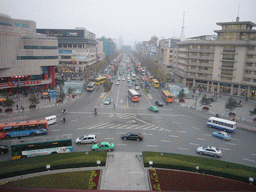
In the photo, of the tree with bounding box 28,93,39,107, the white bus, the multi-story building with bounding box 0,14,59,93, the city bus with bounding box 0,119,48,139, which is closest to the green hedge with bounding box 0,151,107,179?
the city bus with bounding box 0,119,48,139

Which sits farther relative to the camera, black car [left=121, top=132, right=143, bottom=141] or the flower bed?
black car [left=121, top=132, right=143, bottom=141]

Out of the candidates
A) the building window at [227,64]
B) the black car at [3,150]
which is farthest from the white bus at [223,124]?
the building window at [227,64]

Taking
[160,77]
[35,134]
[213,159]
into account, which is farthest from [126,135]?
[160,77]

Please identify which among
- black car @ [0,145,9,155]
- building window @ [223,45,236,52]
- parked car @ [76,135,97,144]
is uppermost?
building window @ [223,45,236,52]

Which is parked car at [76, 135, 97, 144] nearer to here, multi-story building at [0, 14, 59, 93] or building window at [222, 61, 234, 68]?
multi-story building at [0, 14, 59, 93]

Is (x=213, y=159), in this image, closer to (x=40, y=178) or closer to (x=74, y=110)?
(x=40, y=178)

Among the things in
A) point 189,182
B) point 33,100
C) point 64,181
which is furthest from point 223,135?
point 33,100
